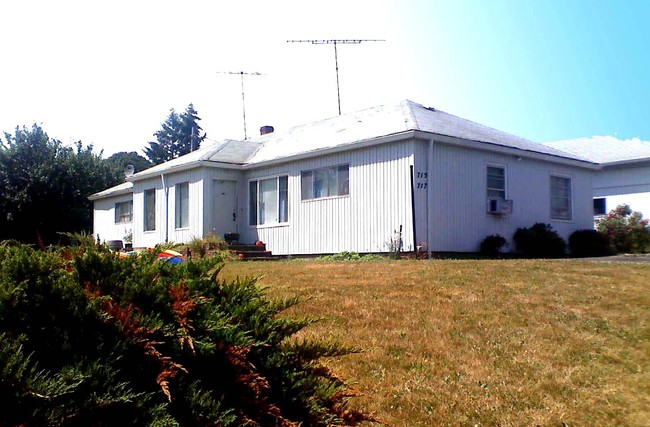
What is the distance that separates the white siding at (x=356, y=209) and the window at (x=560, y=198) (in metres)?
6.29

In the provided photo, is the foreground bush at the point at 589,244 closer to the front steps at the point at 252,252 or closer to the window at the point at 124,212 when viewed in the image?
the front steps at the point at 252,252

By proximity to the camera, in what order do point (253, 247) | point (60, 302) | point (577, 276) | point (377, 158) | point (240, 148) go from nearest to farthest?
point (60, 302), point (577, 276), point (377, 158), point (253, 247), point (240, 148)

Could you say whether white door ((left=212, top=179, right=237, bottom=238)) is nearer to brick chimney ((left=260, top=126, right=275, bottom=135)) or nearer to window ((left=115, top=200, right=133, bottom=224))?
brick chimney ((left=260, top=126, right=275, bottom=135))

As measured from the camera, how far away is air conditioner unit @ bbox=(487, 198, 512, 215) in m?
18.0

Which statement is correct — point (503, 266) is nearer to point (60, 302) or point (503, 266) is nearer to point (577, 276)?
point (577, 276)

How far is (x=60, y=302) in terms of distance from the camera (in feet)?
8.90

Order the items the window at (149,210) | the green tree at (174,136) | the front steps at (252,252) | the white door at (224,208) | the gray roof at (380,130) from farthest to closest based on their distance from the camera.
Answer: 1. the green tree at (174,136)
2. the window at (149,210)
3. the white door at (224,208)
4. the front steps at (252,252)
5. the gray roof at (380,130)

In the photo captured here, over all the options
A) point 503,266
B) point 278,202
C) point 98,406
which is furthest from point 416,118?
point 98,406

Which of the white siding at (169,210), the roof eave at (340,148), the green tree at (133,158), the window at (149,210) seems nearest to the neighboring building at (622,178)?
the roof eave at (340,148)

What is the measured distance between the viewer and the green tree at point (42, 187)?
32.0m

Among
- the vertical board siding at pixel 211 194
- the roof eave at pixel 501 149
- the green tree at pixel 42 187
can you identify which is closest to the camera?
the roof eave at pixel 501 149

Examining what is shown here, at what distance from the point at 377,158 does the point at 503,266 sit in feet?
19.2

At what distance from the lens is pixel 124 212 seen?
1133 inches

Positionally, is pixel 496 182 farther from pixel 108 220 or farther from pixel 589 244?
pixel 108 220
